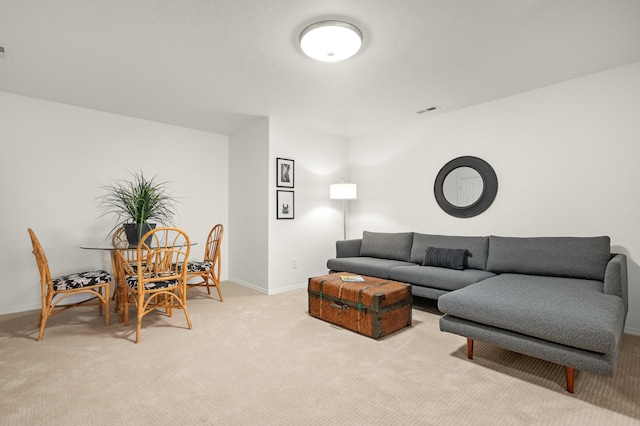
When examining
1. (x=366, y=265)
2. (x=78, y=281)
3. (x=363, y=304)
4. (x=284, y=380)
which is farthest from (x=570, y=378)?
(x=78, y=281)

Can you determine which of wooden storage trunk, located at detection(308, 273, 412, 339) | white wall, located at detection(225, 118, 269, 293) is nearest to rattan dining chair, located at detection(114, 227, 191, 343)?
wooden storage trunk, located at detection(308, 273, 412, 339)

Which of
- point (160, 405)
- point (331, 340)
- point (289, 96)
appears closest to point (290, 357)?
point (331, 340)

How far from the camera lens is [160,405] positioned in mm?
1699

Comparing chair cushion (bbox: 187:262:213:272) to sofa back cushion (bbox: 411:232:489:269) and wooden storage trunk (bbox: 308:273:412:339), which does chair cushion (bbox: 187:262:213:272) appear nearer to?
wooden storage trunk (bbox: 308:273:412:339)

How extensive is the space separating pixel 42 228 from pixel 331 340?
3610 millimetres

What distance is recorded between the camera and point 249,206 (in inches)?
183

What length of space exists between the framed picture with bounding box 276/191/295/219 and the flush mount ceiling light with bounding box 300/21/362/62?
7.12 feet

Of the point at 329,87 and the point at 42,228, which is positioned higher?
the point at 329,87

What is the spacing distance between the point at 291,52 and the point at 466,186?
8.88ft

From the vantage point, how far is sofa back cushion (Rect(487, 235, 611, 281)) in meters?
2.69

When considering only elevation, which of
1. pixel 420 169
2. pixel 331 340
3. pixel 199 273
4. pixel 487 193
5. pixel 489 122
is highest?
pixel 489 122

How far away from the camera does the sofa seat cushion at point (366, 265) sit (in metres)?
3.70

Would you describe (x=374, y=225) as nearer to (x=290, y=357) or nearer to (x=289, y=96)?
(x=289, y=96)

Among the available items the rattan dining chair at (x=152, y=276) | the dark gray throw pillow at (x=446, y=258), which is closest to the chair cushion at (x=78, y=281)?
the rattan dining chair at (x=152, y=276)
